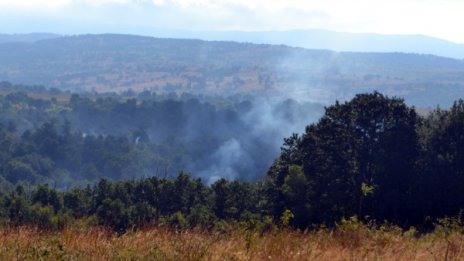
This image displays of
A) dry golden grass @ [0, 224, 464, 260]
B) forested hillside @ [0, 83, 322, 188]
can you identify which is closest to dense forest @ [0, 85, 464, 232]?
dry golden grass @ [0, 224, 464, 260]

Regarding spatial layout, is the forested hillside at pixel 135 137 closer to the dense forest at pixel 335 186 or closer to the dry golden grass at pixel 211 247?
the dense forest at pixel 335 186

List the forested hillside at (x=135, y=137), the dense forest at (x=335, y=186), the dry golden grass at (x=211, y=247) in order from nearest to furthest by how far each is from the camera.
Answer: the dry golden grass at (x=211, y=247) → the dense forest at (x=335, y=186) → the forested hillside at (x=135, y=137)

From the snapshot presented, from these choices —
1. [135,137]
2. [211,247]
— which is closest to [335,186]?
[211,247]

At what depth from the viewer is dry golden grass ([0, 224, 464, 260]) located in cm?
500

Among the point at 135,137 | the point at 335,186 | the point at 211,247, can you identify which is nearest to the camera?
the point at 211,247

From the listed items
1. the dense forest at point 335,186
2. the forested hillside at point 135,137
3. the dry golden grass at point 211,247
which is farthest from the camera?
the forested hillside at point 135,137

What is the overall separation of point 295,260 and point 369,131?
1832 cm

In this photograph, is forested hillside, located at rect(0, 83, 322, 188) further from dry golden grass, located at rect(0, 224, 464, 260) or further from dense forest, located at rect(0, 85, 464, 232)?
dry golden grass, located at rect(0, 224, 464, 260)

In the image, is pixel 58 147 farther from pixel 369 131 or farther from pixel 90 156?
pixel 369 131

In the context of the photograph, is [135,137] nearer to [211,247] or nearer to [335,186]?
[335,186]

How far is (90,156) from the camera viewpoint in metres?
81.2

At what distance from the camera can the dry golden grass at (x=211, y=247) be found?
500cm

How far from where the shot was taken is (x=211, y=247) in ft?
17.9

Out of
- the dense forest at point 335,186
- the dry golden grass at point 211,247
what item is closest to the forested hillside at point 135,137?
the dense forest at point 335,186
